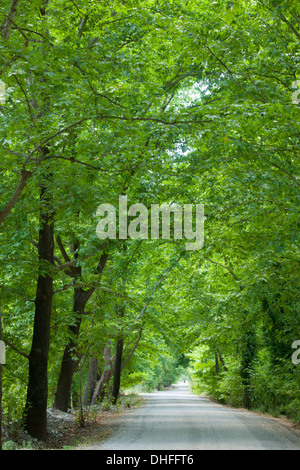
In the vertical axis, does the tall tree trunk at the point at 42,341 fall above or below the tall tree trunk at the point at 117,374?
above

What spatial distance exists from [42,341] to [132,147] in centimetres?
533

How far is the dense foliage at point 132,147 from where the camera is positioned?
9891mm

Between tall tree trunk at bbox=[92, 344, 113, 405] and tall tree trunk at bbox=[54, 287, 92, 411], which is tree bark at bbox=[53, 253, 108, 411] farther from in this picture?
tall tree trunk at bbox=[92, 344, 113, 405]

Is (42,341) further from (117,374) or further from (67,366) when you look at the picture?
(117,374)

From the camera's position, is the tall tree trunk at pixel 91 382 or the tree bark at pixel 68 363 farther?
the tall tree trunk at pixel 91 382

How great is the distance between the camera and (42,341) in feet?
43.1

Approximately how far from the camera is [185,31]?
11.6 meters

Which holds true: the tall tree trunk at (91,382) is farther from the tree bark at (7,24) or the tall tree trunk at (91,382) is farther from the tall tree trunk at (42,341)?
the tree bark at (7,24)

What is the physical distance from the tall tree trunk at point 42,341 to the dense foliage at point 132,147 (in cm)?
4

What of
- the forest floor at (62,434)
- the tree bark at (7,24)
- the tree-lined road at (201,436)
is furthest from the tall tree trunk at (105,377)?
the tree bark at (7,24)

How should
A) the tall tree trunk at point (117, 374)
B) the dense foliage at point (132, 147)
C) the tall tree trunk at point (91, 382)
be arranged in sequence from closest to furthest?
the dense foliage at point (132, 147)
the tall tree trunk at point (91, 382)
the tall tree trunk at point (117, 374)

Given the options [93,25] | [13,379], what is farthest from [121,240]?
[93,25]

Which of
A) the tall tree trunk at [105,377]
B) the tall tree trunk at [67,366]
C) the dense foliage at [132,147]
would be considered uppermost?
the dense foliage at [132,147]

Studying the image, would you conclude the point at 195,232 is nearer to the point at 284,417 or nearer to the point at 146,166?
the point at 146,166
